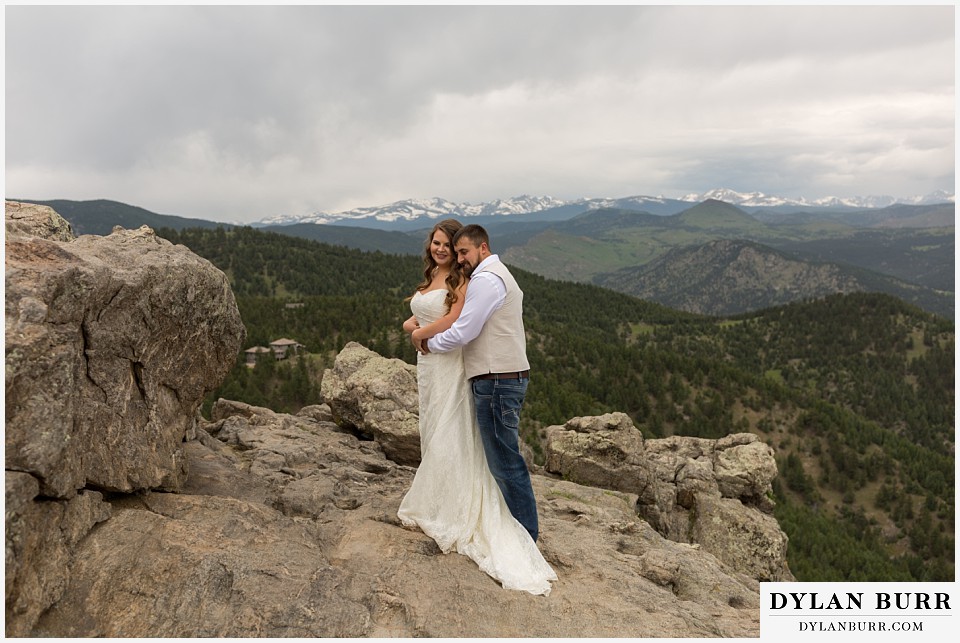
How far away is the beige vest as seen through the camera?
6.26 metres

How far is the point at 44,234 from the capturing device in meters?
6.71

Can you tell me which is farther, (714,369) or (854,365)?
(854,365)

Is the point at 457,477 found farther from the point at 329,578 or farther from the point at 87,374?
the point at 87,374

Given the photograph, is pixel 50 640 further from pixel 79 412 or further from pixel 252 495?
pixel 252 495

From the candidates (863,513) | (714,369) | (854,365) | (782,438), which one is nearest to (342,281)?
(714,369)

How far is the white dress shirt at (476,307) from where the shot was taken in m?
6.04

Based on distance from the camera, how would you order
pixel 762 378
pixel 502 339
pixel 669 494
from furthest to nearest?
pixel 762 378
pixel 669 494
pixel 502 339

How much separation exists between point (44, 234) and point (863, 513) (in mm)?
77173

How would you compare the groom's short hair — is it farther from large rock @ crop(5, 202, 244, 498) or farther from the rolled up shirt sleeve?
large rock @ crop(5, 202, 244, 498)

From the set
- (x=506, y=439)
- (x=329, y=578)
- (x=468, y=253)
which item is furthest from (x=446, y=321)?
(x=329, y=578)

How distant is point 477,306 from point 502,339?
56cm

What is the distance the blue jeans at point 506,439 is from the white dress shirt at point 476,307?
69 centimetres

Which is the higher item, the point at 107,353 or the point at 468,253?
the point at 468,253

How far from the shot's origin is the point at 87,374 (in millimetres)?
5367
